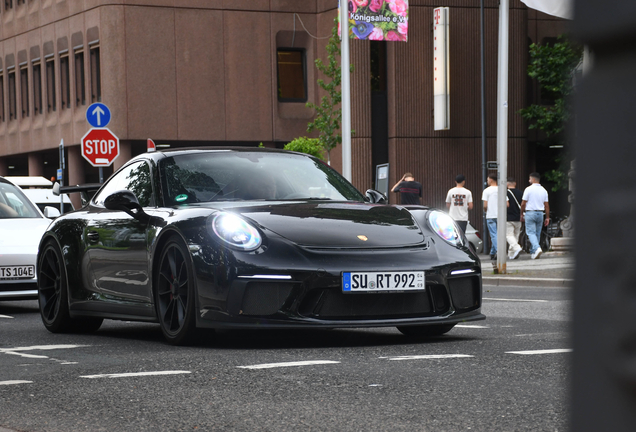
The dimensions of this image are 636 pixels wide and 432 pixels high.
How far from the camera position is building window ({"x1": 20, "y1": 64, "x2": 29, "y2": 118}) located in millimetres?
46781

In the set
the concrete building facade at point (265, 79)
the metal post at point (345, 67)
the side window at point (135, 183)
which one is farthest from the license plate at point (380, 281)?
the concrete building facade at point (265, 79)

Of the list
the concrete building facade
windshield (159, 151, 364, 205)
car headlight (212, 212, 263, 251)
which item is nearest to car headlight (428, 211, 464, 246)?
windshield (159, 151, 364, 205)

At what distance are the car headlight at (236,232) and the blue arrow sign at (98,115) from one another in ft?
47.4

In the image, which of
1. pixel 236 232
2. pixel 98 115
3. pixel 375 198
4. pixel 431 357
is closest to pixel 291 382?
pixel 431 357

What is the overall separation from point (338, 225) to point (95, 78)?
35.0m

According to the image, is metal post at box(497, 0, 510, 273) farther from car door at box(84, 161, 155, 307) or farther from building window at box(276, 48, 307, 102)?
building window at box(276, 48, 307, 102)

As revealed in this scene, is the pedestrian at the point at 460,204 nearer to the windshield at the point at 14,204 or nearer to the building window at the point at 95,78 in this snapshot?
the windshield at the point at 14,204

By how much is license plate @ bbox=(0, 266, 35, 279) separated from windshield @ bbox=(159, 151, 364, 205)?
13.3ft

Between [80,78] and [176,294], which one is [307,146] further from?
[176,294]

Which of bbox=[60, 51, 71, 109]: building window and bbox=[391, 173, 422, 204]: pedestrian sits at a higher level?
bbox=[60, 51, 71, 109]: building window

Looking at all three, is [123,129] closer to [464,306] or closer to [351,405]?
[464,306]

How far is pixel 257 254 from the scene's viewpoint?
6555mm

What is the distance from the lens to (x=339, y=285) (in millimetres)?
6492

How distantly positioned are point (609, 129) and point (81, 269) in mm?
7988
